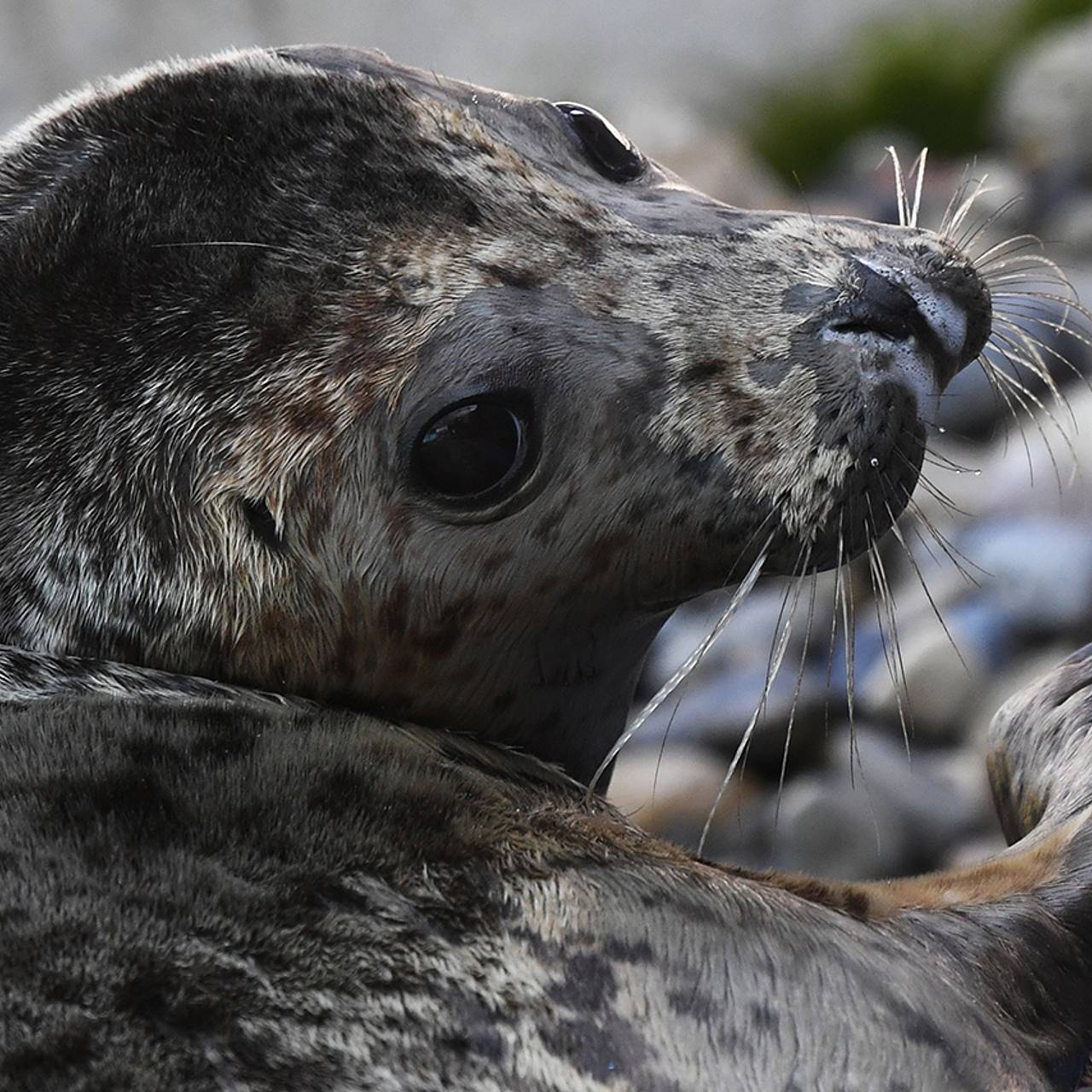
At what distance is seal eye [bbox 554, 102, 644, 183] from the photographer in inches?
100.0

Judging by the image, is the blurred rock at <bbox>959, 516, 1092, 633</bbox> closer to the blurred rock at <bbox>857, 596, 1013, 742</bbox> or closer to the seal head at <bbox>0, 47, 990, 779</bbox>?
the blurred rock at <bbox>857, 596, 1013, 742</bbox>

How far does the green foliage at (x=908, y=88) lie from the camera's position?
15461mm

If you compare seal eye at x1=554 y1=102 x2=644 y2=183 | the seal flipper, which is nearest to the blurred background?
the seal flipper

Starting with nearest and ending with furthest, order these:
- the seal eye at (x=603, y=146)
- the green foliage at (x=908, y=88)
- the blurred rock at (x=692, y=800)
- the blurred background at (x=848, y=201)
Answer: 1. the seal eye at (x=603, y=146)
2. the blurred rock at (x=692, y=800)
3. the blurred background at (x=848, y=201)
4. the green foliage at (x=908, y=88)

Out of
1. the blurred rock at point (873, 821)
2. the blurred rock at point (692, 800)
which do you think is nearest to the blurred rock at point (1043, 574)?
the blurred rock at point (873, 821)

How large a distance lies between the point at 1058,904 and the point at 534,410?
2.91 ft

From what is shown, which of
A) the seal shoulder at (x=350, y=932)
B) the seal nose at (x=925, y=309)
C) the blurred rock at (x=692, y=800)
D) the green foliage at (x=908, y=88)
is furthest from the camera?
the green foliage at (x=908, y=88)

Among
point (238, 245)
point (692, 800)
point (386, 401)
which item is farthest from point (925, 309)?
point (692, 800)

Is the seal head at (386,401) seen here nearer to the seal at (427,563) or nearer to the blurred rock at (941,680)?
the seal at (427,563)

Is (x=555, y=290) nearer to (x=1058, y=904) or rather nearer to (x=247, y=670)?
(x=247, y=670)

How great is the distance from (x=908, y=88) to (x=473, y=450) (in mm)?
14437

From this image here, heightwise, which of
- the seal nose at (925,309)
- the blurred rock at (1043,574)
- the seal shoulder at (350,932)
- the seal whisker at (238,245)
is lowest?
the seal shoulder at (350,932)

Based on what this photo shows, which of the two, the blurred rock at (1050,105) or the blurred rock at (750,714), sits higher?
the blurred rock at (1050,105)

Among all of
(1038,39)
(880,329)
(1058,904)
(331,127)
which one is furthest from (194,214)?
(1038,39)
